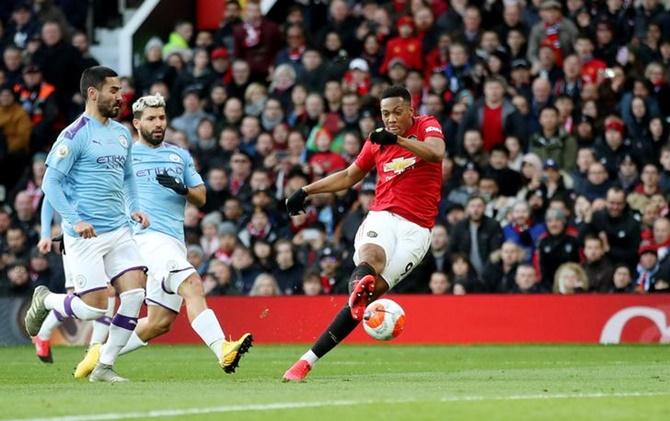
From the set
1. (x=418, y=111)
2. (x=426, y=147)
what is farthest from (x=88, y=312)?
(x=418, y=111)

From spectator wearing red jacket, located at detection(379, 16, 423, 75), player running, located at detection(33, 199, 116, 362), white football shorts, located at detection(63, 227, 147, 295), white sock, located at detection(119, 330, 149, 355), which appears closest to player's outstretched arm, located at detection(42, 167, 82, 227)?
white football shorts, located at detection(63, 227, 147, 295)

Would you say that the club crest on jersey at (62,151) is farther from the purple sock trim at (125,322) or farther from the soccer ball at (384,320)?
the soccer ball at (384,320)

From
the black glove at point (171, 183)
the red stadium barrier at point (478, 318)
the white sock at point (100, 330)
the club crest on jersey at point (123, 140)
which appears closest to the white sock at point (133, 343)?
the white sock at point (100, 330)

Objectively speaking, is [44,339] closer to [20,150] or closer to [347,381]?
[347,381]

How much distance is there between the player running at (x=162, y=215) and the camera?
14031mm

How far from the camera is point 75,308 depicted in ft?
44.4

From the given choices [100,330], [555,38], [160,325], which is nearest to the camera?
[160,325]

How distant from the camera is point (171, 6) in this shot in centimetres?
2859

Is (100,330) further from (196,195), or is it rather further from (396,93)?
(396,93)

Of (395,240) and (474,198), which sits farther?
(474,198)

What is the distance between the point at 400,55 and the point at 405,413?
15.4m

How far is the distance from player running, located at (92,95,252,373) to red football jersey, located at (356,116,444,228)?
5.82 feet

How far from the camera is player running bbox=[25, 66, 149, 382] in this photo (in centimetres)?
1326

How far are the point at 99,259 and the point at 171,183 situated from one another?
1029 mm
